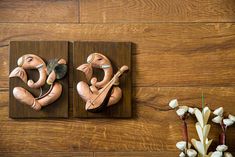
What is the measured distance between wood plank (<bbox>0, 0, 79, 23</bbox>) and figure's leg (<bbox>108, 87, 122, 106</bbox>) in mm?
304

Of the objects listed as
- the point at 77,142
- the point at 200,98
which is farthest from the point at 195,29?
the point at 77,142

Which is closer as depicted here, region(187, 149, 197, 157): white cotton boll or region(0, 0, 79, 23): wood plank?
region(187, 149, 197, 157): white cotton boll

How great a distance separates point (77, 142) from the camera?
1.20 metres

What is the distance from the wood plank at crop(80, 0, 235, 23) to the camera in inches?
48.3

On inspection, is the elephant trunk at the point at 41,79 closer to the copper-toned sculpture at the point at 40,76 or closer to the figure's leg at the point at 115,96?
the copper-toned sculpture at the point at 40,76

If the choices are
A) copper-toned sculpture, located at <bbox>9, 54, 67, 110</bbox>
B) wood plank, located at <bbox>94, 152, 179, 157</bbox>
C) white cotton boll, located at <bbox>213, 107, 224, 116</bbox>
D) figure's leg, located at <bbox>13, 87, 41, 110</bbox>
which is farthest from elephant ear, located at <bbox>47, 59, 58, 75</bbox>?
white cotton boll, located at <bbox>213, 107, 224, 116</bbox>

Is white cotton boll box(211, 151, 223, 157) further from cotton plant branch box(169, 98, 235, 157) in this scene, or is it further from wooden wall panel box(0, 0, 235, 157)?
wooden wall panel box(0, 0, 235, 157)

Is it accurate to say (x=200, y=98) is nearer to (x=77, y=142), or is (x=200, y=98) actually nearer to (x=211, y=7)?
(x=211, y=7)

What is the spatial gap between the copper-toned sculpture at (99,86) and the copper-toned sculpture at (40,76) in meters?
0.07

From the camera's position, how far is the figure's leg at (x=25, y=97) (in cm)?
115

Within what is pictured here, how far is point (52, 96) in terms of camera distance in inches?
45.6

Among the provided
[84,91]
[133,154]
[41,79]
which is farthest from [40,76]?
[133,154]

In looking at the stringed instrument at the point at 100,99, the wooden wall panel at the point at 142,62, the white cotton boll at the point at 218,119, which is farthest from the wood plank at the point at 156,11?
the white cotton boll at the point at 218,119

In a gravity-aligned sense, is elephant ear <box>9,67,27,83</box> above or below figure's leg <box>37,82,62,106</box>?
above
